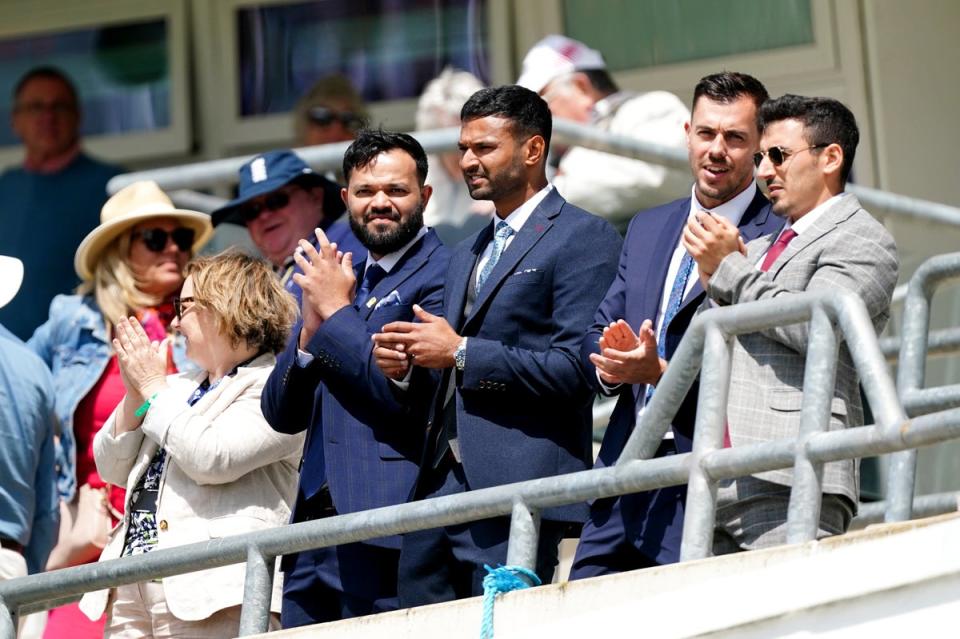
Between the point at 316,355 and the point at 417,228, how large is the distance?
1.74 feet

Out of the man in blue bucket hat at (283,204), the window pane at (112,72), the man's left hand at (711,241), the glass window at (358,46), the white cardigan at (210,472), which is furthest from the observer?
the window pane at (112,72)

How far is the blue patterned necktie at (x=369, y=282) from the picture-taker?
5.98m

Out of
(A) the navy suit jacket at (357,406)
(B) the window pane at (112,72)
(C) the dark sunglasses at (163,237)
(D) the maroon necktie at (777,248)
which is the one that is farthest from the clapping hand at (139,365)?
(B) the window pane at (112,72)

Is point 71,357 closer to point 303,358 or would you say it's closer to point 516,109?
point 303,358

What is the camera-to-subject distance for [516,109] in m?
5.74

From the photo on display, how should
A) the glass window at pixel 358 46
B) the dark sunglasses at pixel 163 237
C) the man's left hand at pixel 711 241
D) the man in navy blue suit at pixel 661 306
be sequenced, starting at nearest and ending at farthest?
the man's left hand at pixel 711 241 → the man in navy blue suit at pixel 661 306 → the dark sunglasses at pixel 163 237 → the glass window at pixel 358 46

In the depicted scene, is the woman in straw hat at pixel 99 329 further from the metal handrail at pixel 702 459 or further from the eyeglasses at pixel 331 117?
the metal handrail at pixel 702 459

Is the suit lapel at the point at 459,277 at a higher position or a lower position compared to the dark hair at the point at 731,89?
lower

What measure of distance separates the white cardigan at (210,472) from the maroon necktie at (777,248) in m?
1.59

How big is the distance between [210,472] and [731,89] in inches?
71.9

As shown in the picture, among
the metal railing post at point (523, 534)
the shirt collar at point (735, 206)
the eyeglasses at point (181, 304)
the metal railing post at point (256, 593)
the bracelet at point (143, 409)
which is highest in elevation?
the shirt collar at point (735, 206)

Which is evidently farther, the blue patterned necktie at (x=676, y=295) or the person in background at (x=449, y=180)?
the person in background at (x=449, y=180)

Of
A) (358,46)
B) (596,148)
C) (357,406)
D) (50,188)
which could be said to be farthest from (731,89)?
(358,46)

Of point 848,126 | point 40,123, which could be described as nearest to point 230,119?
point 40,123
